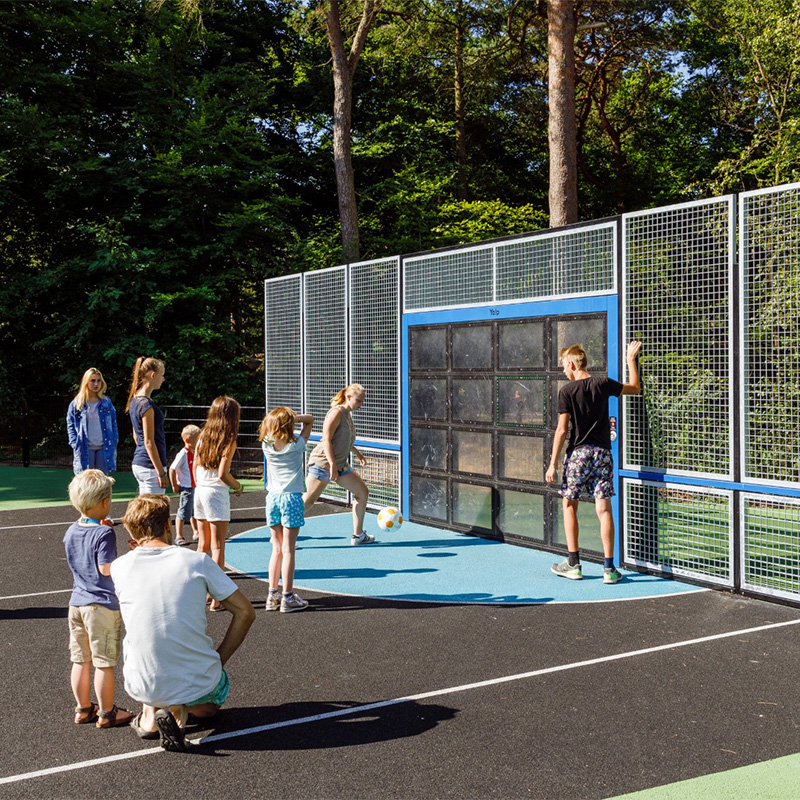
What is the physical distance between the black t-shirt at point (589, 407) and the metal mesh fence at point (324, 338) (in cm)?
512

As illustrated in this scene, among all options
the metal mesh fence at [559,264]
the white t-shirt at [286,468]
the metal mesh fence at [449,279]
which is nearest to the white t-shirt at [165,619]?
the white t-shirt at [286,468]

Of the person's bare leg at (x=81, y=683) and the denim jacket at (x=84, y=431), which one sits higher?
the denim jacket at (x=84, y=431)

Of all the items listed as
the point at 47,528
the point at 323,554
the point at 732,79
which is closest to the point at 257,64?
the point at 732,79

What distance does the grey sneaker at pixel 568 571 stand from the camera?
801cm

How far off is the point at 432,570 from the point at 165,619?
4.52 meters

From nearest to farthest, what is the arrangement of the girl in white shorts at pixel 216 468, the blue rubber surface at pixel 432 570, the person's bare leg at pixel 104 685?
the person's bare leg at pixel 104 685 < the girl in white shorts at pixel 216 468 < the blue rubber surface at pixel 432 570

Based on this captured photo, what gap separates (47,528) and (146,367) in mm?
4208

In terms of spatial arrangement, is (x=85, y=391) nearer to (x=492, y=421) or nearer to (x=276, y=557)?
(x=276, y=557)

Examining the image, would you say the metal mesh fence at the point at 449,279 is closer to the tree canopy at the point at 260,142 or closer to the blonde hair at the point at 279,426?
the blonde hair at the point at 279,426

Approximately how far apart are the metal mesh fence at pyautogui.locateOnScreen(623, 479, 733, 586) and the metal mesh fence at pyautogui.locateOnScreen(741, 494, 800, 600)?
15 centimetres

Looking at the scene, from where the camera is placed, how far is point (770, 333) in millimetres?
7148

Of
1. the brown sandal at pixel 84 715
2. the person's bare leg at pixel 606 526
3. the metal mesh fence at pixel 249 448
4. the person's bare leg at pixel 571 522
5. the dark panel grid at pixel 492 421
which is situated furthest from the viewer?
the metal mesh fence at pixel 249 448

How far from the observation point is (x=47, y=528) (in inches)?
445

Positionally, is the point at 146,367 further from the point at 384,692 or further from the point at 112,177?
the point at 112,177
